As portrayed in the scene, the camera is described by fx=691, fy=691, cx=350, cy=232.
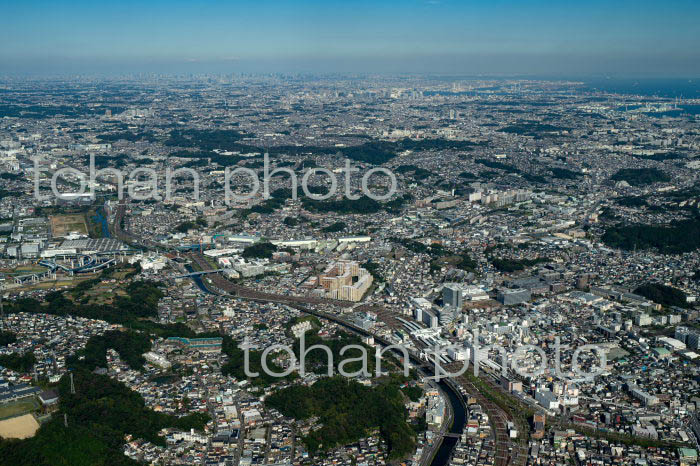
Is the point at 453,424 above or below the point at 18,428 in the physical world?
below

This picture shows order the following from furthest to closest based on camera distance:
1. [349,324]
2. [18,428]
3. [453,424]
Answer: [349,324]
[453,424]
[18,428]

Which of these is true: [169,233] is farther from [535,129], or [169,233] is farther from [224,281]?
[535,129]

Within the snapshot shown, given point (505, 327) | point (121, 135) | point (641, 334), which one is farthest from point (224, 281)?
point (121, 135)

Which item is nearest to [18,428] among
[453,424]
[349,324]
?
[453,424]

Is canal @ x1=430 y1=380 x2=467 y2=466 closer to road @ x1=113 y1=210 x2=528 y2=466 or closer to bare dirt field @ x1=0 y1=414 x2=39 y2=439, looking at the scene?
road @ x1=113 y1=210 x2=528 y2=466

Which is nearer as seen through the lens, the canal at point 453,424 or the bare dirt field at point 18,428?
the canal at point 453,424

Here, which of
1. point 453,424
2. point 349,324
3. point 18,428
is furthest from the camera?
point 349,324

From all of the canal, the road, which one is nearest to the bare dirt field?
the canal

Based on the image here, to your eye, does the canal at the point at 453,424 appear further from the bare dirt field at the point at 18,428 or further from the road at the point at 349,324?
the bare dirt field at the point at 18,428

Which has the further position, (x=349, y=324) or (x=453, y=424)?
(x=349, y=324)

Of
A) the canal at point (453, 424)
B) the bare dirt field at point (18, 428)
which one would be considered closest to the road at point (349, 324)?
the canal at point (453, 424)

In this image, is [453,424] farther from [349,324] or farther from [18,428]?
[18,428]
